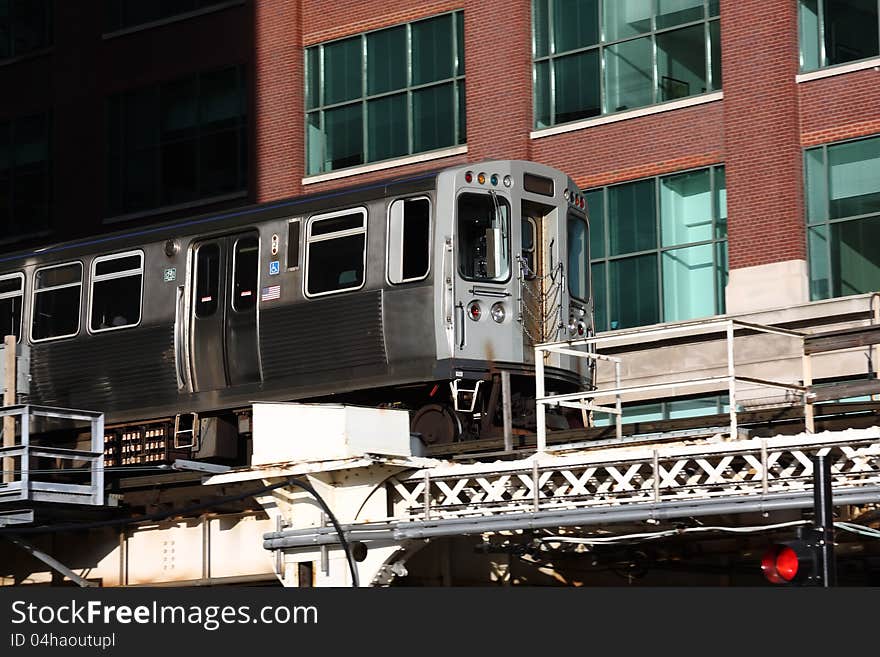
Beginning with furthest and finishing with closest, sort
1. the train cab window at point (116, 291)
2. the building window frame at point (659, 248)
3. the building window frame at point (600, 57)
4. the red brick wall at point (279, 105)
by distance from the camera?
the red brick wall at point (279, 105)
the building window frame at point (600, 57)
the building window frame at point (659, 248)
the train cab window at point (116, 291)

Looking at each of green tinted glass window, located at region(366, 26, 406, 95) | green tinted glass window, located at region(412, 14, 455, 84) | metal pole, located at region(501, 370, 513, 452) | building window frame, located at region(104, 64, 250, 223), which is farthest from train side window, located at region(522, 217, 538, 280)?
building window frame, located at region(104, 64, 250, 223)

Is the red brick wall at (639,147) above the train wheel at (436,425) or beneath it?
above

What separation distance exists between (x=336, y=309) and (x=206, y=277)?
230 cm

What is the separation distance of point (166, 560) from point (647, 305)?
13.5 meters

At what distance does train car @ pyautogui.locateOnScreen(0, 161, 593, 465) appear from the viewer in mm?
20734

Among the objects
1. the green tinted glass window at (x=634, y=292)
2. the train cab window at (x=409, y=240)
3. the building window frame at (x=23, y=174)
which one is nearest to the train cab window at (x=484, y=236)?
the train cab window at (x=409, y=240)

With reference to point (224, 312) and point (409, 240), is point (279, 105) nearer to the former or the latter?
point (224, 312)

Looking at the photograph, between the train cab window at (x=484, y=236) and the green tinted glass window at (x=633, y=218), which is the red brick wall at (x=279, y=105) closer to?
the green tinted glass window at (x=633, y=218)

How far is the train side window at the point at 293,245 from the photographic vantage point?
22.0 meters

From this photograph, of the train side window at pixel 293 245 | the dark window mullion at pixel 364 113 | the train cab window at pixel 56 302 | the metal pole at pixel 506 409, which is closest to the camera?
the metal pole at pixel 506 409

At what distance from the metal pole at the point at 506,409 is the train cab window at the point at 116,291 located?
233 inches

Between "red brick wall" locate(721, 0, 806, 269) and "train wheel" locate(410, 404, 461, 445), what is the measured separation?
11304 mm

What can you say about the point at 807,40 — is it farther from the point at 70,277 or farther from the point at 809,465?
the point at 809,465

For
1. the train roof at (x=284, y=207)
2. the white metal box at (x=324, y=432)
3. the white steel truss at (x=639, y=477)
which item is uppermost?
the train roof at (x=284, y=207)
